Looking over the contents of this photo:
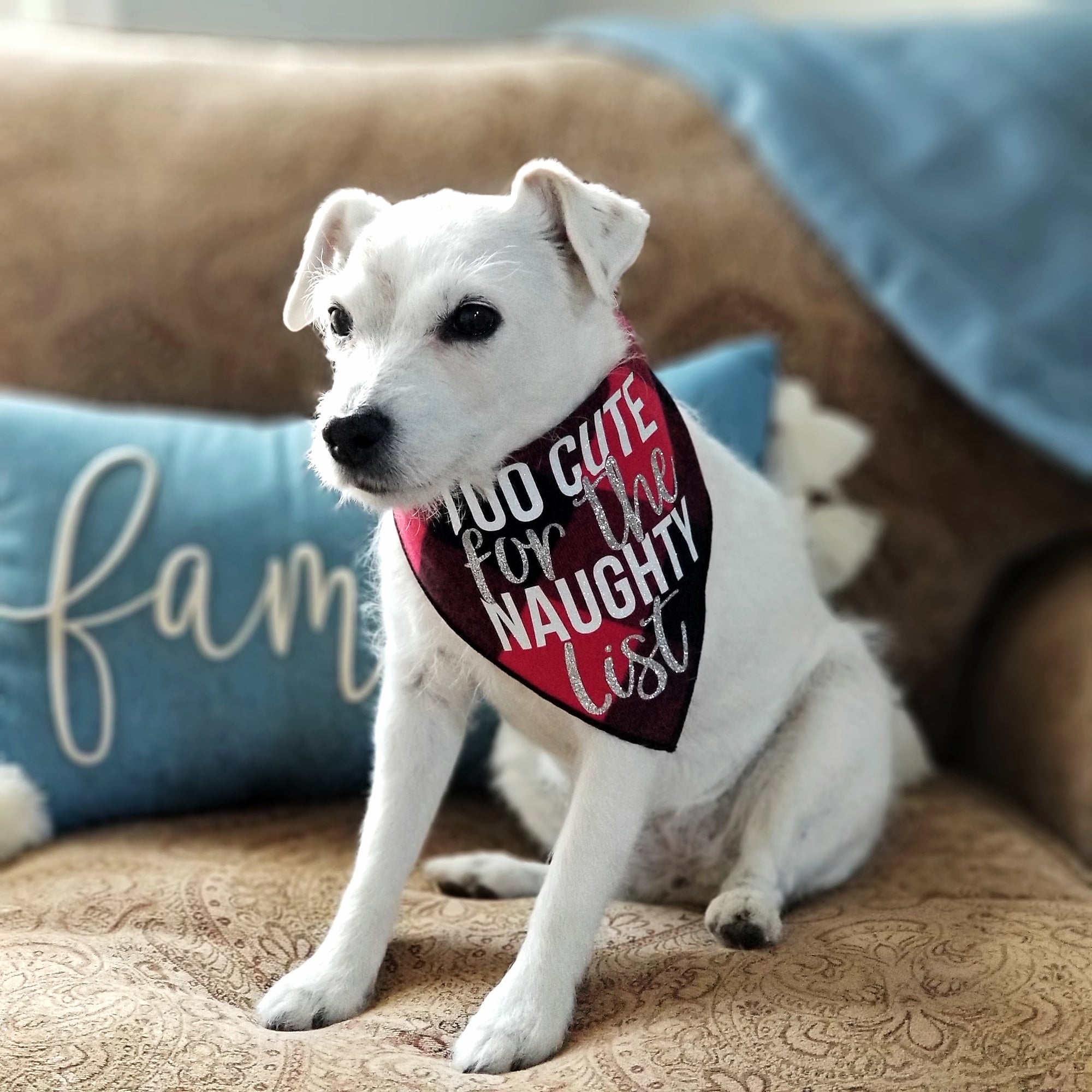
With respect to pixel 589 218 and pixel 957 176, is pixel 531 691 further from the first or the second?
pixel 957 176

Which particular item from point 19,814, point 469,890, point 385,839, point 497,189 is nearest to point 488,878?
point 469,890

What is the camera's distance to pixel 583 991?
0.94 meters

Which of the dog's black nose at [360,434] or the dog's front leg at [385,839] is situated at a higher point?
the dog's black nose at [360,434]

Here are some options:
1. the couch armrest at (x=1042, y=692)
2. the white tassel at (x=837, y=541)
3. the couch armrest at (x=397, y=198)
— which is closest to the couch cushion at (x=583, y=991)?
the couch armrest at (x=1042, y=692)

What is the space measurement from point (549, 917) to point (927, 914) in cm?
36

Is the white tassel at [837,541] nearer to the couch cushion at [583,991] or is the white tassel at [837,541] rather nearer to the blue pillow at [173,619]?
the blue pillow at [173,619]

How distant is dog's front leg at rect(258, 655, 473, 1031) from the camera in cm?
92

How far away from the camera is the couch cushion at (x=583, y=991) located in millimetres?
Result: 828

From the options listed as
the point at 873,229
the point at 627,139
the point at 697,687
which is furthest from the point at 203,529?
the point at 873,229

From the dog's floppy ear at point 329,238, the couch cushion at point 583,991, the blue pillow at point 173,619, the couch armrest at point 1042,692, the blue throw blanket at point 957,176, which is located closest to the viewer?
the couch cushion at point 583,991

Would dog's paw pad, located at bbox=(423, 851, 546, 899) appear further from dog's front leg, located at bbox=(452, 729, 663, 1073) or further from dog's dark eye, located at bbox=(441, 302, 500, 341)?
dog's dark eye, located at bbox=(441, 302, 500, 341)

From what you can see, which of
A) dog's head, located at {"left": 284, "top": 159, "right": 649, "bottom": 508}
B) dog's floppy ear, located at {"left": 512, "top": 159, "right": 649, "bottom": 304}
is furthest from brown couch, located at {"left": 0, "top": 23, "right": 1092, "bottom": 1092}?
dog's floppy ear, located at {"left": 512, "top": 159, "right": 649, "bottom": 304}

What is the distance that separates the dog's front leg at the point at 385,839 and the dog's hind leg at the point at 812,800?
0.25 m

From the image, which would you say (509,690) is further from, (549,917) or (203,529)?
(203,529)
